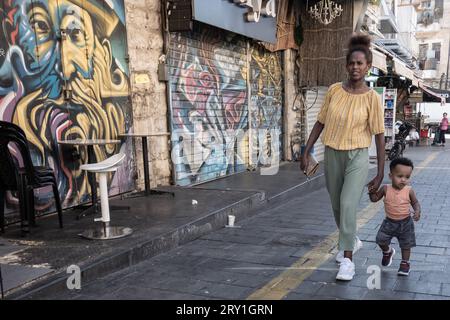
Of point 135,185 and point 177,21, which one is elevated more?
point 177,21

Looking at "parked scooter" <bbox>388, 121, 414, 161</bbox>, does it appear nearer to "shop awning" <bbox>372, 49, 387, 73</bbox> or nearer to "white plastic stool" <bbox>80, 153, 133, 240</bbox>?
"shop awning" <bbox>372, 49, 387, 73</bbox>

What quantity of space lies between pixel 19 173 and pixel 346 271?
328 cm

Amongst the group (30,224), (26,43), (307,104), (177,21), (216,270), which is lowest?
(216,270)

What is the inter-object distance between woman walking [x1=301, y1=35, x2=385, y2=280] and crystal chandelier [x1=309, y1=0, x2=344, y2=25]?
8.60 meters

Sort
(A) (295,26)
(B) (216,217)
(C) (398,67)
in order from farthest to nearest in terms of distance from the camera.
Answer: (C) (398,67) < (A) (295,26) < (B) (216,217)

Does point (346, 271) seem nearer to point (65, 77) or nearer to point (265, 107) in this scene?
point (65, 77)

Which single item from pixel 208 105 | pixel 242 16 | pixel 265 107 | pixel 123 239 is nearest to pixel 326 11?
pixel 265 107

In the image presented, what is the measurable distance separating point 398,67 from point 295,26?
635 centimetres

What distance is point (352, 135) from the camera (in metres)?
3.78

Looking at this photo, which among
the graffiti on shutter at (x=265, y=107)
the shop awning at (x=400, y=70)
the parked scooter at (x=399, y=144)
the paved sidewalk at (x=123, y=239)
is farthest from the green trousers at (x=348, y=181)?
the shop awning at (x=400, y=70)

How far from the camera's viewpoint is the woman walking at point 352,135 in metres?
3.77
